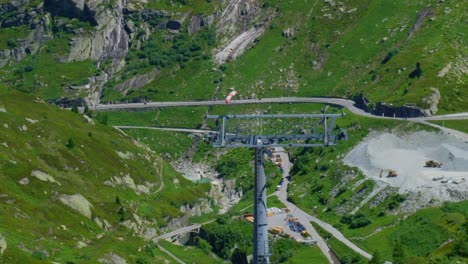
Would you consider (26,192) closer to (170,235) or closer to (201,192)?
(170,235)

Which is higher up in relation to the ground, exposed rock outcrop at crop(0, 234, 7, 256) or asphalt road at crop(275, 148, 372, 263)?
exposed rock outcrop at crop(0, 234, 7, 256)

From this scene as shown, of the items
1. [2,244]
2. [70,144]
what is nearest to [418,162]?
[70,144]

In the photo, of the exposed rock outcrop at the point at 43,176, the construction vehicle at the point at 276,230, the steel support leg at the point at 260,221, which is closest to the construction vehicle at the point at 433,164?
the construction vehicle at the point at 276,230

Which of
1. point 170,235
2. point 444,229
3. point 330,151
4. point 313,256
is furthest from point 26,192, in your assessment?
point 330,151

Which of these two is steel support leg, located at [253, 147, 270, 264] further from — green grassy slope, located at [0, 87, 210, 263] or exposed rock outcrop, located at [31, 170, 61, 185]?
exposed rock outcrop, located at [31, 170, 61, 185]

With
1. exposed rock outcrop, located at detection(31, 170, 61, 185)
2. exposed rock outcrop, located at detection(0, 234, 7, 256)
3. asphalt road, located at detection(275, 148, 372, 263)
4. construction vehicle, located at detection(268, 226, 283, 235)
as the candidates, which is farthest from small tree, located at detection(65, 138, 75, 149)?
exposed rock outcrop, located at detection(0, 234, 7, 256)

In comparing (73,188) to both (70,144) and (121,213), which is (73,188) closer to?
(121,213)
